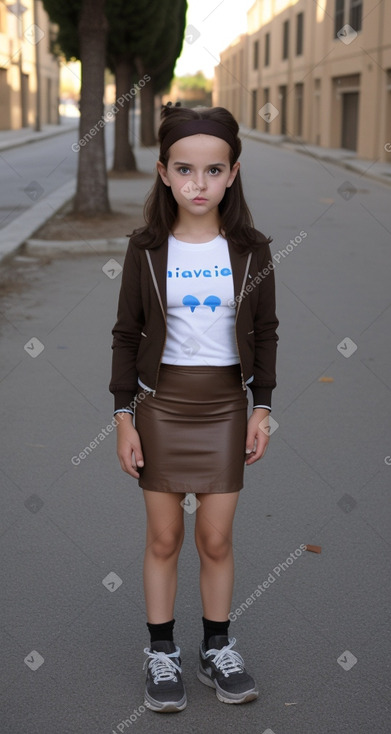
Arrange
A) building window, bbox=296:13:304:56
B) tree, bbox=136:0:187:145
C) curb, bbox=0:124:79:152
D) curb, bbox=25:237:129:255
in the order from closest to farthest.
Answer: curb, bbox=25:237:129:255, tree, bbox=136:0:187:145, curb, bbox=0:124:79:152, building window, bbox=296:13:304:56

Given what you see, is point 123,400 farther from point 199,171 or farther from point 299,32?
point 299,32

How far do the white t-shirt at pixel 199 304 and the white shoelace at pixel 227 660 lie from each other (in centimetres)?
88

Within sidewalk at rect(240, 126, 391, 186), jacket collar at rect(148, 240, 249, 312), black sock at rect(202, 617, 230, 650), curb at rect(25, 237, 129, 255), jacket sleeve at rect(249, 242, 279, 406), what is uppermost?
jacket collar at rect(148, 240, 249, 312)

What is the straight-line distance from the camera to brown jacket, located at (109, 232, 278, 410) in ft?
8.80

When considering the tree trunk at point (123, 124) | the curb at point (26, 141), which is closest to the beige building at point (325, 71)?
the tree trunk at point (123, 124)

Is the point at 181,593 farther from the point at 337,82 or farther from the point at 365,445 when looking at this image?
the point at 337,82

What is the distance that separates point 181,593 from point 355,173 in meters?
22.7

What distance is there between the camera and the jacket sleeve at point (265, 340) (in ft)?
9.15

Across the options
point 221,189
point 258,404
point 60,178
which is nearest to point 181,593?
point 258,404

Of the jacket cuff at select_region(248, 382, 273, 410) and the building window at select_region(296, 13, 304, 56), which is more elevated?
the building window at select_region(296, 13, 304, 56)

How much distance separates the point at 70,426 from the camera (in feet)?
17.4

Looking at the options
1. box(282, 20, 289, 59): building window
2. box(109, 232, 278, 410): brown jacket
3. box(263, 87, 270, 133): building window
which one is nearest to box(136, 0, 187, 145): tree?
Answer: box(282, 20, 289, 59): building window

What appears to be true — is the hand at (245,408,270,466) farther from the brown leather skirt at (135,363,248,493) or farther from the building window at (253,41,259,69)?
the building window at (253,41,259,69)

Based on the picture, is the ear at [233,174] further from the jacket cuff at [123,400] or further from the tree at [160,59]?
the tree at [160,59]
